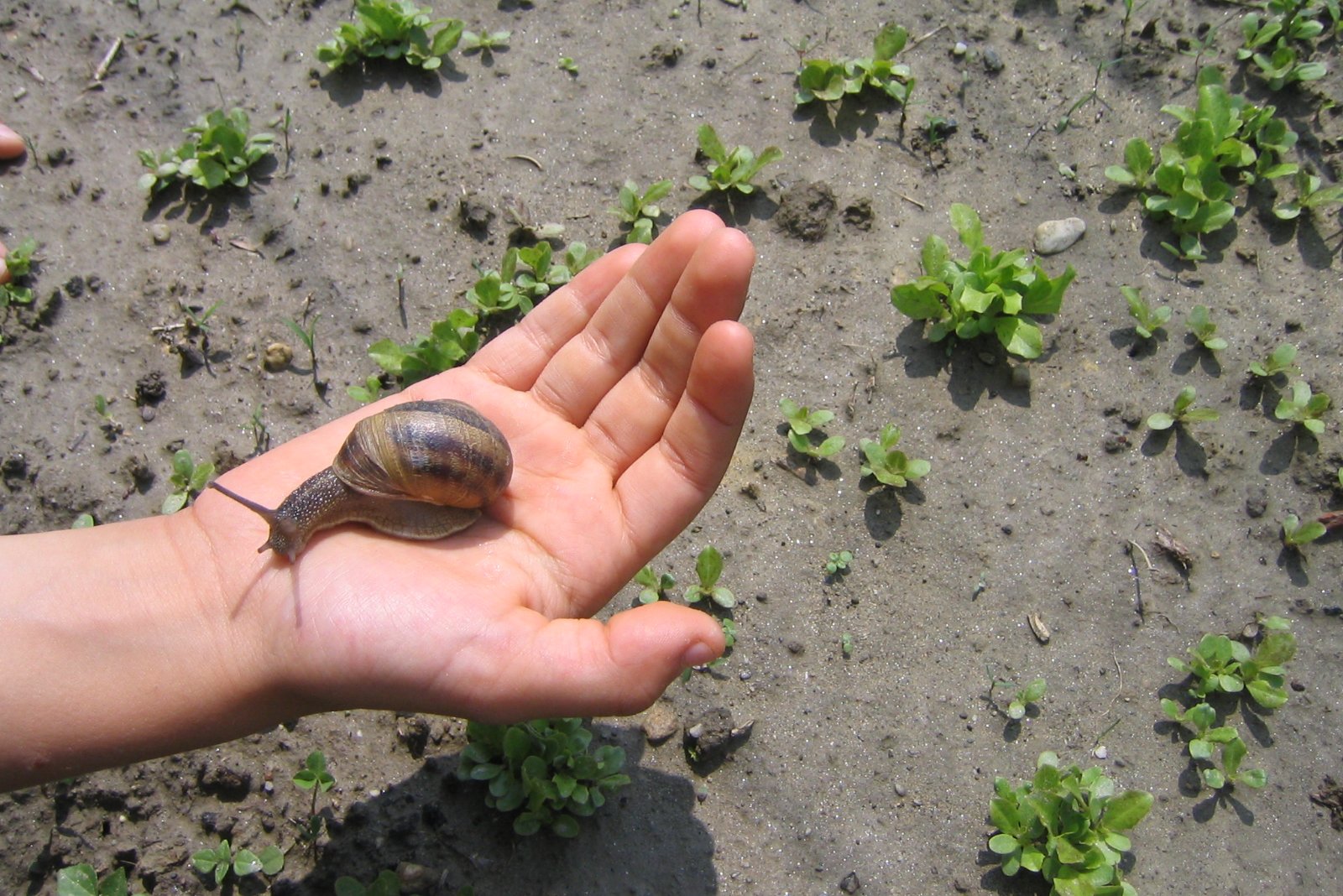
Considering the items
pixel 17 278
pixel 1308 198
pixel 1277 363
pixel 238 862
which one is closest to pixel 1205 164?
pixel 1308 198

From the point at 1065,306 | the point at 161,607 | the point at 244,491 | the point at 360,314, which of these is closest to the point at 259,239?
the point at 360,314

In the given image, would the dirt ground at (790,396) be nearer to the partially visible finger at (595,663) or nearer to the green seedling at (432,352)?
the green seedling at (432,352)

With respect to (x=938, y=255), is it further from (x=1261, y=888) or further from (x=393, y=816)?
(x=393, y=816)

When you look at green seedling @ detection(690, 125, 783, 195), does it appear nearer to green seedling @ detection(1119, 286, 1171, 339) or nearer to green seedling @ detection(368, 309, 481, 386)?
green seedling @ detection(368, 309, 481, 386)

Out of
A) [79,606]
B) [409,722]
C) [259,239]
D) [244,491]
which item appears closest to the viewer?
[79,606]

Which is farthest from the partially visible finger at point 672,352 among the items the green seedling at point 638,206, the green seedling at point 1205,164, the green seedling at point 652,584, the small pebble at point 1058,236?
the green seedling at point 1205,164
